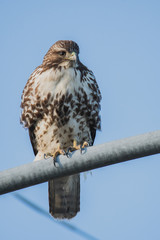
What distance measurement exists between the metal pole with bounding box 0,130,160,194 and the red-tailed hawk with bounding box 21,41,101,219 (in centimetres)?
241

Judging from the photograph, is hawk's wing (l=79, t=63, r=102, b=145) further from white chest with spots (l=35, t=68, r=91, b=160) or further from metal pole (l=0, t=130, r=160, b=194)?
metal pole (l=0, t=130, r=160, b=194)

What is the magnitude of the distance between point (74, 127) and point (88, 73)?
2.53ft

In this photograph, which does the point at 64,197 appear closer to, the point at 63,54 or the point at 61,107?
the point at 61,107

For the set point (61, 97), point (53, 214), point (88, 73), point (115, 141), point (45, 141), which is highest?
point (88, 73)

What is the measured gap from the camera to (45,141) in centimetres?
537

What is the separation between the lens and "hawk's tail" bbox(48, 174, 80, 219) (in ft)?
17.0

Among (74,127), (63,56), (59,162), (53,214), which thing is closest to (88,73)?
(63,56)

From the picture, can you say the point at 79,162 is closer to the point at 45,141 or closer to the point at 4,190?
the point at 4,190

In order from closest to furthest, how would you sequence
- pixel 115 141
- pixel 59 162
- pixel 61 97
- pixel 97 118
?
pixel 115 141, pixel 59 162, pixel 61 97, pixel 97 118

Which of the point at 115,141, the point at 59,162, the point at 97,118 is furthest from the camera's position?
the point at 97,118

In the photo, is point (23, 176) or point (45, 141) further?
point (45, 141)

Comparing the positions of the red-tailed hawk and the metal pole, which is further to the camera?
the red-tailed hawk

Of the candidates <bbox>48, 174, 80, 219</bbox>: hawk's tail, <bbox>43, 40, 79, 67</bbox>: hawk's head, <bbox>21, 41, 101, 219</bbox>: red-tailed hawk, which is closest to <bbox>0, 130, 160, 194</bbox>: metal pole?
<bbox>21, 41, 101, 219</bbox>: red-tailed hawk

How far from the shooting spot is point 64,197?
17.6 feet
